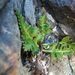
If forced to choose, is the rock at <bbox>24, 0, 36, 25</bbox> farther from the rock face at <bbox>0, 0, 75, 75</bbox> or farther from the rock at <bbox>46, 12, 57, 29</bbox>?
the rock at <bbox>46, 12, 57, 29</bbox>

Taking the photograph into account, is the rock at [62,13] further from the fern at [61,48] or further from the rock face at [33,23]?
the fern at [61,48]

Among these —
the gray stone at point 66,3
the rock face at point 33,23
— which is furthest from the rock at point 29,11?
the gray stone at point 66,3

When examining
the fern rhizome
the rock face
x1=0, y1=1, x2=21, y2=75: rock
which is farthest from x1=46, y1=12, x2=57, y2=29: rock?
x1=0, y1=1, x2=21, y2=75: rock

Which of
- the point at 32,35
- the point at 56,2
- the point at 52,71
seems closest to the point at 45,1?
the point at 56,2

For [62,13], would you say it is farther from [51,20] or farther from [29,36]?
[29,36]

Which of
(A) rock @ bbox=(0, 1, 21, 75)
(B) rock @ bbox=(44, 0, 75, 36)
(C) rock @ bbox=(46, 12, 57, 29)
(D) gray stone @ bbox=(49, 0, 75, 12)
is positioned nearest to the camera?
(A) rock @ bbox=(0, 1, 21, 75)

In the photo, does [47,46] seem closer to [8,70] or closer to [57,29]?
[57,29]

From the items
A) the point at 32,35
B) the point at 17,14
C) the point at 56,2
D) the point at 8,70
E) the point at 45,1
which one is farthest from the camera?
the point at 45,1
